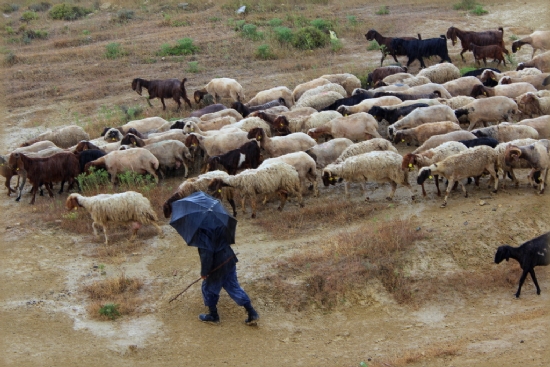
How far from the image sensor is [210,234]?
31.2 ft

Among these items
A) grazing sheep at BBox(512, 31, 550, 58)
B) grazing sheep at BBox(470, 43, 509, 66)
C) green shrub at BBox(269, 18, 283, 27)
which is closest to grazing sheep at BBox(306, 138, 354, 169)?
grazing sheep at BBox(470, 43, 509, 66)

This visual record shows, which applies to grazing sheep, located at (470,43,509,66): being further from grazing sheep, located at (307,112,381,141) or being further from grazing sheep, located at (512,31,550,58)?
grazing sheep, located at (307,112,381,141)

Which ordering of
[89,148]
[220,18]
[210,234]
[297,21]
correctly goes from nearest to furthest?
[210,234] → [89,148] → [297,21] → [220,18]

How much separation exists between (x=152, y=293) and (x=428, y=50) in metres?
15.3

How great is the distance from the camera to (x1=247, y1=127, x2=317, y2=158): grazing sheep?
49.9 ft

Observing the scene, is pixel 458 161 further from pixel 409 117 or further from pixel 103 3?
pixel 103 3

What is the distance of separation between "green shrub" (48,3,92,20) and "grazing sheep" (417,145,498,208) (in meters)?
25.9

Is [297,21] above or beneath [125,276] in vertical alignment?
above

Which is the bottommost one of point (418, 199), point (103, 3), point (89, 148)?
point (418, 199)

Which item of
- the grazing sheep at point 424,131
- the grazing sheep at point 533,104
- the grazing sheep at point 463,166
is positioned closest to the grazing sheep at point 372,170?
the grazing sheep at point 463,166

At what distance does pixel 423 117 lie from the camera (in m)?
16.4

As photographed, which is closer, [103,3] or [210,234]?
[210,234]

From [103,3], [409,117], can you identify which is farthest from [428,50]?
[103,3]

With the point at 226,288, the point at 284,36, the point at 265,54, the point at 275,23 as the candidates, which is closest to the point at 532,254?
the point at 226,288
